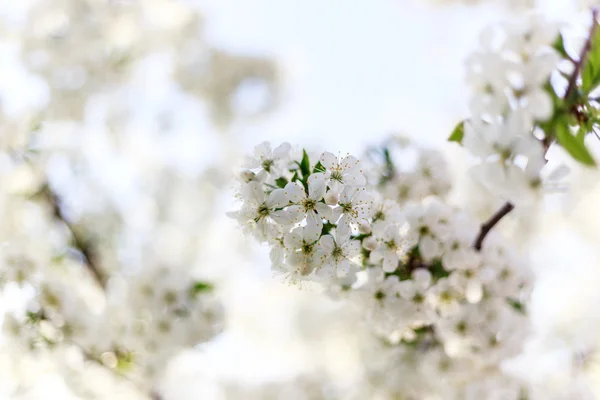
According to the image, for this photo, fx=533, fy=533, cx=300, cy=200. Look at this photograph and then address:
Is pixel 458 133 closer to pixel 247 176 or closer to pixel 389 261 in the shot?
pixel 389 261

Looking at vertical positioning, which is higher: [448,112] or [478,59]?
[448,112]

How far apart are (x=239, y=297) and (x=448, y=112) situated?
1.91 metres

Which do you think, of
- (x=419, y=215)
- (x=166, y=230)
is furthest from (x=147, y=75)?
(x=419, y=215)

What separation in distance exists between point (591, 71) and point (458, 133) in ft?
0.78

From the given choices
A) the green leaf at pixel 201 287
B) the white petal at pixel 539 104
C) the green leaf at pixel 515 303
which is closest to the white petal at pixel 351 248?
the white petal at pixel 539 104

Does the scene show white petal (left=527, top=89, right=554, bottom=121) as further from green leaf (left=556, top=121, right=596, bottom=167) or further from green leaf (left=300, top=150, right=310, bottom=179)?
green leaf (left=300, top=150, right=310, bottom=179)

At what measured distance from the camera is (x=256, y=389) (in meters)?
2.25

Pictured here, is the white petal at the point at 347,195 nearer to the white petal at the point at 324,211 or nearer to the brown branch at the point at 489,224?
the white petal at the point at 324,211

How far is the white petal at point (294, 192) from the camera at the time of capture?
828mm

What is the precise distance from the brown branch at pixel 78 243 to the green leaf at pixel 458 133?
4.73 feet

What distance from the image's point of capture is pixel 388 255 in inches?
38.9

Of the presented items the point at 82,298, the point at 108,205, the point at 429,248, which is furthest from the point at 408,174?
the point at 108,205

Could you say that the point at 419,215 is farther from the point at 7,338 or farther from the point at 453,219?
the point at 7,338

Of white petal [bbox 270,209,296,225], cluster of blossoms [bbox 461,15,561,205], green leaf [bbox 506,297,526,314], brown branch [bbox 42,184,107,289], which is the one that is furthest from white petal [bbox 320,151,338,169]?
brown branch [bbox 42,184,107,289]
